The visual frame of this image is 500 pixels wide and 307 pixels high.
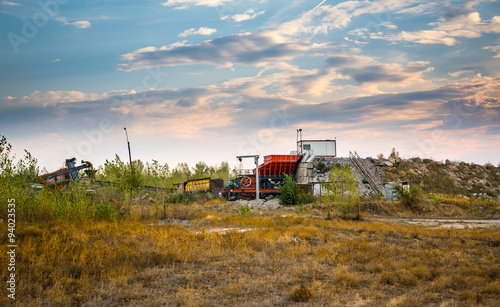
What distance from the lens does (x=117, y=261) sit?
10.8 metres

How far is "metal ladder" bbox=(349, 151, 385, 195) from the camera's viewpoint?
42.4m

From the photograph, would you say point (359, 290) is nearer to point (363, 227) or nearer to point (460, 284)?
point (460, 284)

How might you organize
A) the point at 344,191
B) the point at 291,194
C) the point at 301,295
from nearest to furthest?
1. the point at 301,295
2. the point at 344,191
3. the point at 291,194

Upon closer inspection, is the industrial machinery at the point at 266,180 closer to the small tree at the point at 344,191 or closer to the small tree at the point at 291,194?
the small tree at the point at 291,194

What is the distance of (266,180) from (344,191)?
1609cm

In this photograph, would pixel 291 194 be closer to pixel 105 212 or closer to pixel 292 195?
pixel 292 195

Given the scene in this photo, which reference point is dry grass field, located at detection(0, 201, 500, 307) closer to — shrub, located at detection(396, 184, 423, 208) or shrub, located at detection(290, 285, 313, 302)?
shrub, located at detection(290, 285, 313, 302)

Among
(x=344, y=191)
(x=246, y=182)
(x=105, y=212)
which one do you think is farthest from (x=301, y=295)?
(x=246, y=182)

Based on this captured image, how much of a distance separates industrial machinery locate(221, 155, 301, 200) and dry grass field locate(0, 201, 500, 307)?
22.2 meters

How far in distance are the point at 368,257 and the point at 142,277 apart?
721 cm

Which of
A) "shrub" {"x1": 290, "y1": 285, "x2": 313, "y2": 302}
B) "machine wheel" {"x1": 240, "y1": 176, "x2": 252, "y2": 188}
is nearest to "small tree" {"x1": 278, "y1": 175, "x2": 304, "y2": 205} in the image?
"machine wheel" {"x1": 240, "y1": 176, "x2": 252, "y2": 188}

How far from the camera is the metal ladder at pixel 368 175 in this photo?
42375 millimetres

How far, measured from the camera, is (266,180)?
3956 cm

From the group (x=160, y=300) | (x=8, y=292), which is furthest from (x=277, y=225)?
(x=8, y=292)
